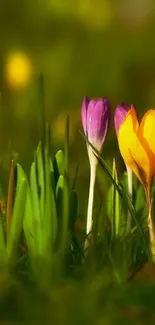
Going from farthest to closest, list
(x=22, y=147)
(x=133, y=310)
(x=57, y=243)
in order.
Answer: (x=22, y=147), (x=57, y=243), (x=133, y=310)

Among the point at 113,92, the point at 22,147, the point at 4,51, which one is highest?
the point at 4,51

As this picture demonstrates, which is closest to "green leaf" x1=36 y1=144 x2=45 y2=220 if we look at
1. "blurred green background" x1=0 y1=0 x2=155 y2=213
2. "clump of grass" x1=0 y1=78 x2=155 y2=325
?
"clump of grass" x1=0 y1=78 x2=155 y2=325

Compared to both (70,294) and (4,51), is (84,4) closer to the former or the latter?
(4,51)

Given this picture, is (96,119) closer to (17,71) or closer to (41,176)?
(41,176)

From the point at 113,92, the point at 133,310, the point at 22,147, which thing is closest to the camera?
the point at 133,310

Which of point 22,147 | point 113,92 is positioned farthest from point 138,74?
point 22,147

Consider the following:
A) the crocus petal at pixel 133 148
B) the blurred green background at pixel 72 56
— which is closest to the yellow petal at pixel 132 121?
the crocus petal at pixel 133 148

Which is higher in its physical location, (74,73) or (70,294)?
(74,73)
